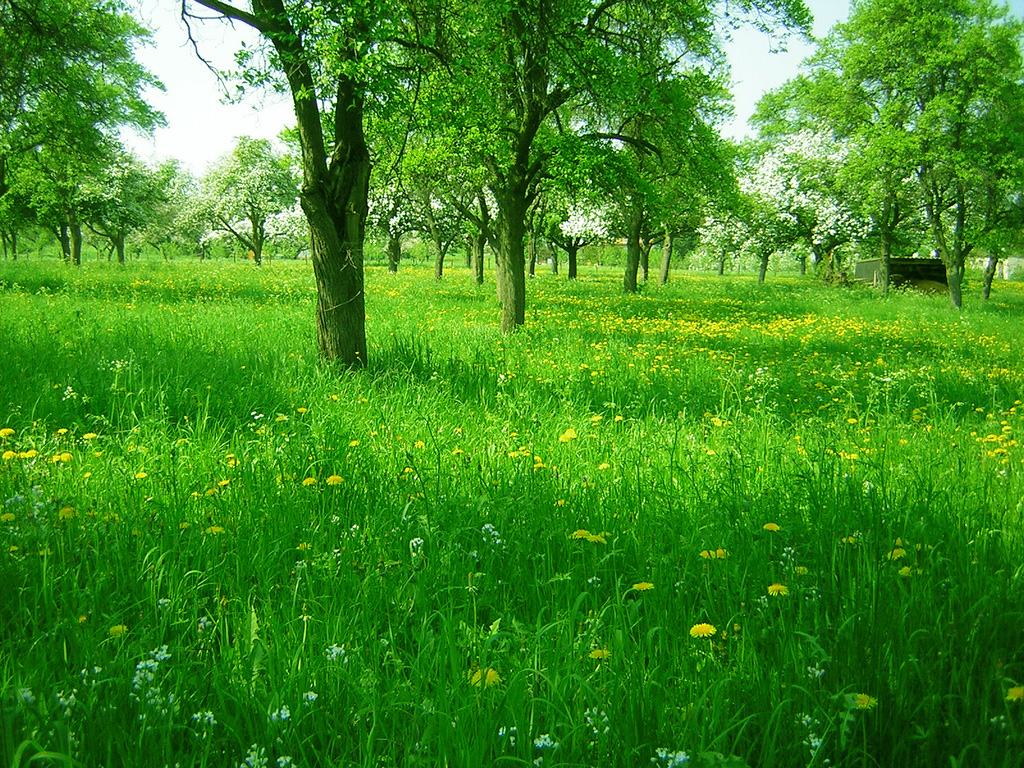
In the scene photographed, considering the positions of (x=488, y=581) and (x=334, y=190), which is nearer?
(x=488, y=581)

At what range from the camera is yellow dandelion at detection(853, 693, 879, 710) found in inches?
74.1

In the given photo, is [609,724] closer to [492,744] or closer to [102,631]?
[492,744]

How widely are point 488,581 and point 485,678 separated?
786 millimetres

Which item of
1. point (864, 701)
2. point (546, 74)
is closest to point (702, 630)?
point (864, 701)

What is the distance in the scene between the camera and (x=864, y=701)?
1908 mm

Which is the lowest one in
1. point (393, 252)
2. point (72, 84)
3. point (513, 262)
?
point (513, 262)

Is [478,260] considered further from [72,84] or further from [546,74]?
[546,74]

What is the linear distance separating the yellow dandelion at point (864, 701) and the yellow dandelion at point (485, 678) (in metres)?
1.04

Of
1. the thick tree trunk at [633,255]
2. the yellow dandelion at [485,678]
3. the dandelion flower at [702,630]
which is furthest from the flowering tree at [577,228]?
the yellow dandelion at [485,678]

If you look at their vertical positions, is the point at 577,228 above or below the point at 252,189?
below

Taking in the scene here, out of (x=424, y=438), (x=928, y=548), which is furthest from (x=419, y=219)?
(x=928, y=548)

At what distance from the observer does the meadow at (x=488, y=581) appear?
1.88 metres

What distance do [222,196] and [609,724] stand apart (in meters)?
63.3

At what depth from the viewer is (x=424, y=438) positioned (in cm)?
497
